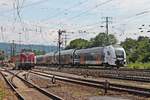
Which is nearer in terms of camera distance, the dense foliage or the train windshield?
the train windshield

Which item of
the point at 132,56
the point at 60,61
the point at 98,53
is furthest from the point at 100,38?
the point at 98,53

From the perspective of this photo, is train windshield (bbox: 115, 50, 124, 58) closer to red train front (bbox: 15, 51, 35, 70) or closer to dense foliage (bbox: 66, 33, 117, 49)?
red train front (bbox: 15, 51, 35, 70)

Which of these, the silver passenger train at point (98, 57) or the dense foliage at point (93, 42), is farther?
the dense foliage at point (93, 42)

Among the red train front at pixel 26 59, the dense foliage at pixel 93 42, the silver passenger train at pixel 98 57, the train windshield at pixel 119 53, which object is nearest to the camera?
the silver passenger train at pixel 98 57

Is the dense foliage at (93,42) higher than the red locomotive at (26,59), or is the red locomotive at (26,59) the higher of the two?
the dense foliage at (93,42)

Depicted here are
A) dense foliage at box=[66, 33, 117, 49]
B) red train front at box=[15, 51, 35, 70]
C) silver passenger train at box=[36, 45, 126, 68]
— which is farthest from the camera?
dense foliage at box=[66, 33, 117, 49]

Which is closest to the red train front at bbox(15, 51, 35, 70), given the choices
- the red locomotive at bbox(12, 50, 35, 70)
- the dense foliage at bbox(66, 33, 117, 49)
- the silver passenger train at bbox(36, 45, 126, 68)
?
the red locomotive at bbox(12, 50, 35, 70)

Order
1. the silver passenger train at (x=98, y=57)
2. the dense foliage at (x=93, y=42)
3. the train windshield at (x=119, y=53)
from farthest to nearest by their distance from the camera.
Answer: the dense foliage at (x=93, y=42), the train windshield at (x=119, y=53), the silver passenger train at (x=98, y=57)

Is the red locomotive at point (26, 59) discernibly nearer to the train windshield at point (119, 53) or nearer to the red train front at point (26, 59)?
the red train front at point (26, 59)

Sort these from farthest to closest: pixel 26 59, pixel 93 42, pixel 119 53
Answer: pixel 93 42, pixel 26 59, pixel 119 53

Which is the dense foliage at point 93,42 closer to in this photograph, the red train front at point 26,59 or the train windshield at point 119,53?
the red train front at point 26,59

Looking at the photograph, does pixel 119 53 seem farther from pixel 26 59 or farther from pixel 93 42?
pixel 93 42

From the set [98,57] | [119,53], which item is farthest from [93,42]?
[119,53]

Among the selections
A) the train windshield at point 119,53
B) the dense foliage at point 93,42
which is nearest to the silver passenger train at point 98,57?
the train windshield at point 119,53
